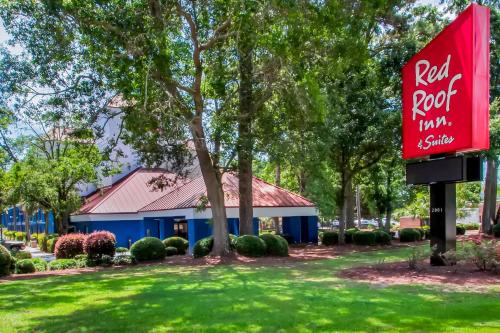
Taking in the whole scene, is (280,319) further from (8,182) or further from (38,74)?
(8,182)

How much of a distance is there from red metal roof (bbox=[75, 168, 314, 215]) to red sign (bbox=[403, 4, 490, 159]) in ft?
49.7

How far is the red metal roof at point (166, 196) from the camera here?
1252 inches

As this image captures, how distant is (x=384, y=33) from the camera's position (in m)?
26.8

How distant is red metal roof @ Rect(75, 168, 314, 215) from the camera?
31.8m

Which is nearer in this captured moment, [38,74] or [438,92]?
[438,92]

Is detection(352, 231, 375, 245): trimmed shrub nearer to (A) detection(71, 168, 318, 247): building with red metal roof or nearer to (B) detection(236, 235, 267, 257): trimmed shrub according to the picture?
(A) detection(71, 168, 318, 247): building with red metal roof

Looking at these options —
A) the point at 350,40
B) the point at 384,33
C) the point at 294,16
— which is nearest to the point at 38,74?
the point at 294,16

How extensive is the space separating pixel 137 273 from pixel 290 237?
1810 centimetres

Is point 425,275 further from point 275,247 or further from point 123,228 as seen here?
point 123,228

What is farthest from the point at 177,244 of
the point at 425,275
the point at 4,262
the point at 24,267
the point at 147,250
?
the point at 425,275

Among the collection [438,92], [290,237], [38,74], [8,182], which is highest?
[38,74]

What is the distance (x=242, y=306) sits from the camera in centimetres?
1006

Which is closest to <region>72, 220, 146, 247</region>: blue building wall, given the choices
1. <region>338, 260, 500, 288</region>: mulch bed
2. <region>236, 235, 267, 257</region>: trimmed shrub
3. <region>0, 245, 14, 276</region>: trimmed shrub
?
<region>236, 235, 267, 257</region>: trimmed shrub

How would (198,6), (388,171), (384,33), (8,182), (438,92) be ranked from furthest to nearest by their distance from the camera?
(388,171), (8,182), (384,33), (198,6), (438,92)
